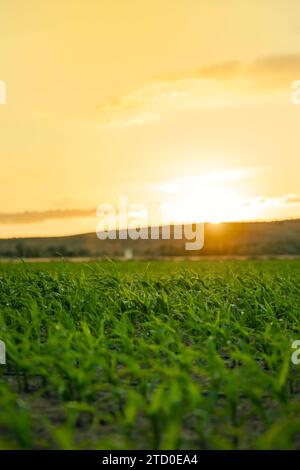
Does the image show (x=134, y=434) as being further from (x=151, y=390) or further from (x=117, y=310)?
(x=117, y=310)

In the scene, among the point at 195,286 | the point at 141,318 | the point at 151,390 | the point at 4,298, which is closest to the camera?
the point at 151,390

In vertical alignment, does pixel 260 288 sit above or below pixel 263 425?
above

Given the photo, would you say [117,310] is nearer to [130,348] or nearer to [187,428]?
[130,348]

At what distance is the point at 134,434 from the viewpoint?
353 cm

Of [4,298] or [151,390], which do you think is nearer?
[151,390]

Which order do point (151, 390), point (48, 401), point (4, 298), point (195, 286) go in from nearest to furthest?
1. point (151, 390)
2. point (48, 401)
3. point (4, 298)
4. point (195, 286)

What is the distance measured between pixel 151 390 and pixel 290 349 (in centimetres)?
113

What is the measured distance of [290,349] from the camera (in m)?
4.41

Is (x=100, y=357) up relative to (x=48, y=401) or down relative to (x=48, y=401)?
up
